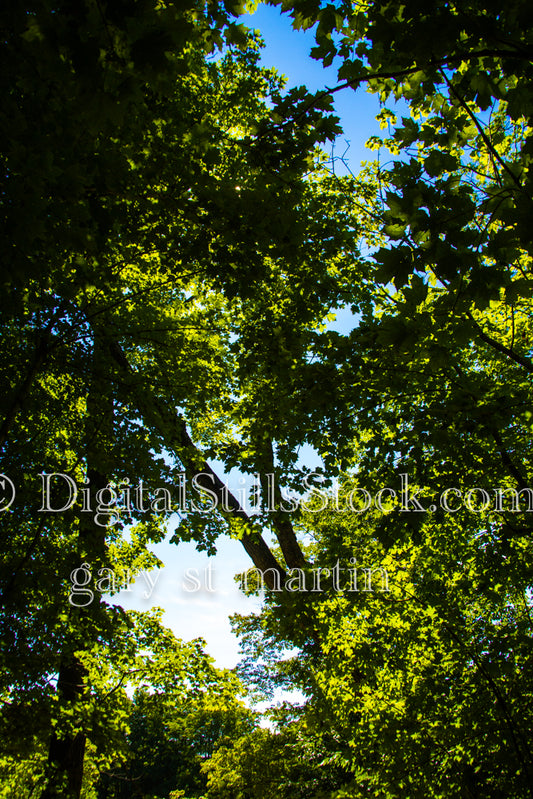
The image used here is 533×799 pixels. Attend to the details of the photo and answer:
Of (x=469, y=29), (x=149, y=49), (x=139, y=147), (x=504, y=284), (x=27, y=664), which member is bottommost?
(x=27, y=664)

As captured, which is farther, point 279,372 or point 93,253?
point 279,372

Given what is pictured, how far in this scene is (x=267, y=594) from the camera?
23.7ft

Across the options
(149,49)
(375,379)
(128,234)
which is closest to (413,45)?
(149,49)

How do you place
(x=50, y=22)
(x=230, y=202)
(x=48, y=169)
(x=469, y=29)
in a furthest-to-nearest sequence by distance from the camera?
(x=230, y=202), (x=48, y=169), (x=469, y=29), (x=50, y=22)

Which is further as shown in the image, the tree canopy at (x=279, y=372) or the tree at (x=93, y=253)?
the tree canopy at (x=279, y=372)

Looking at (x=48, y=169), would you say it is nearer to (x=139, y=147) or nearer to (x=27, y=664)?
(x=139, y=147)

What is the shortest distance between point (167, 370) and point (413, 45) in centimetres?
589

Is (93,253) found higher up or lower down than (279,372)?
higher up

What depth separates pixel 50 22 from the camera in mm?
1960

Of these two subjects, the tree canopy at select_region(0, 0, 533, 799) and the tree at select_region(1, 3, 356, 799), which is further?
the tree canopy at select_region(0, 0, 533, 799)

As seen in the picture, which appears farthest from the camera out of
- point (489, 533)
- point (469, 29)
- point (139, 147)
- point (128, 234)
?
point (489, 533)

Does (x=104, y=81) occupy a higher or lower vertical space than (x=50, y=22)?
lower

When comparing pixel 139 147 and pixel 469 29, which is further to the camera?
pixel 139 147

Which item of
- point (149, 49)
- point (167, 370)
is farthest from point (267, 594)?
point (149, 49)
